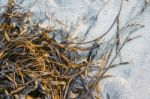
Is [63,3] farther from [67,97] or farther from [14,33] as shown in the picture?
[67,97]

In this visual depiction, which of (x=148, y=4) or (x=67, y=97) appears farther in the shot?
(x=148, y=4)

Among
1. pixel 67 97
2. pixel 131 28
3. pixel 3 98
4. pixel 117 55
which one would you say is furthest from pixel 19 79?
pixel 131 28

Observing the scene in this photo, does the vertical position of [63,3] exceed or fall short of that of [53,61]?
it exceeds it

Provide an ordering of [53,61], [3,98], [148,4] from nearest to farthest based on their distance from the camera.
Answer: [3,98]
[53,61]
[148,4]

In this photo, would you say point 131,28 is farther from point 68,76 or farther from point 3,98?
point 3,98

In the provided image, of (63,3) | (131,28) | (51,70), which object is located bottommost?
(51,70)

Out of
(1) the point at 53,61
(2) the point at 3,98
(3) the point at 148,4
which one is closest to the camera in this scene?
(2) the point at 3,98
